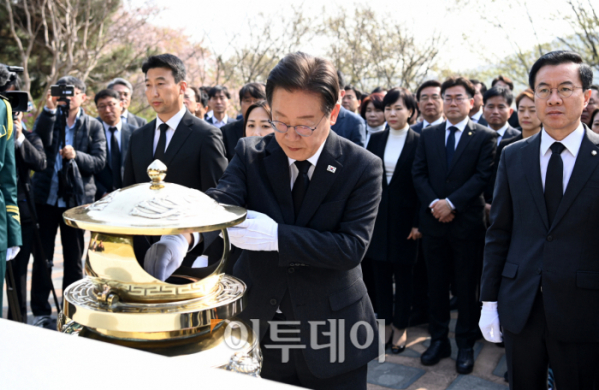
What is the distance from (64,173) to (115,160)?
89 cm

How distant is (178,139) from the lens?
359cm

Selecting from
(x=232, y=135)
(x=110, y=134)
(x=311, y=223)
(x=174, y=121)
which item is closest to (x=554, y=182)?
(x=311, y=223)

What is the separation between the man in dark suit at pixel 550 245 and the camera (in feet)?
7.82

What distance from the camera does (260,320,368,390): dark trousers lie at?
1867 mm

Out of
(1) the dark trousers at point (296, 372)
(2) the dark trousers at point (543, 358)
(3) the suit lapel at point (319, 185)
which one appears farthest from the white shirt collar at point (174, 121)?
(2) the dark trousers at point (543, 358)

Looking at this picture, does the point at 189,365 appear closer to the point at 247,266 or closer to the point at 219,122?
the point at 247,266

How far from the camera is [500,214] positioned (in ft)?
8.63

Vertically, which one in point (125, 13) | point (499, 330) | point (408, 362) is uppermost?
point (125, 13)

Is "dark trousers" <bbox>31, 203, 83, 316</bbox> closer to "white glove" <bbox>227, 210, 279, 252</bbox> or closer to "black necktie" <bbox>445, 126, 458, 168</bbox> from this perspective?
"black necktie" <bbox>445, 126, 458, 168</bbox>

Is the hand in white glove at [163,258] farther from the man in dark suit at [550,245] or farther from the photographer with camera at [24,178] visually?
the photographer with camera at [24,178]

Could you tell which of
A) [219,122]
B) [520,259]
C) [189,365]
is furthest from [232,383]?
[219,122]

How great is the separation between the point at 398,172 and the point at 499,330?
89.4 inches

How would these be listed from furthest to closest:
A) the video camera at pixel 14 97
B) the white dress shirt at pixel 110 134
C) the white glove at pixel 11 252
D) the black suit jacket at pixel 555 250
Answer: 1. the white dress shirt at pixel 110 134
2. the white glove at pixel 11 252
3. the video camera at pixel 14 97
4. the black suit jacket at pixel 555 250

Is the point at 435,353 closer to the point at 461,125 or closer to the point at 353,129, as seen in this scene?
Result: the point at 461,125
